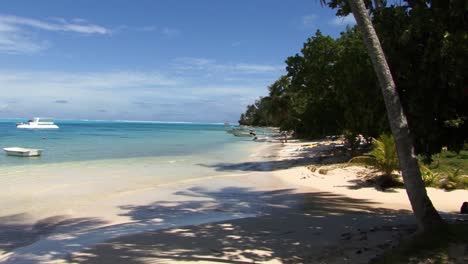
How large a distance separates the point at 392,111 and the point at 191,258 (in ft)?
11.6

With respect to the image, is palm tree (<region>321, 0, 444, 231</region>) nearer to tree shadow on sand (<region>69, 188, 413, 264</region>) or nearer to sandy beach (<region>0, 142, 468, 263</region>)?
sandy beach (<region>0, 142, 468, 263</region>)

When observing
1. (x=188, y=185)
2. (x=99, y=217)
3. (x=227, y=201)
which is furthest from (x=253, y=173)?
(x=99, y=217)

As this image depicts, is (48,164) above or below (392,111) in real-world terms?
below

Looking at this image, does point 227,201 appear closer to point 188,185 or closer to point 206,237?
point 188,185

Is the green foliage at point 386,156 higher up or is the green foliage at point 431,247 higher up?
the green foliage at point 386,156

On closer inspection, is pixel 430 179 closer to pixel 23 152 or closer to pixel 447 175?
pixel 447 175

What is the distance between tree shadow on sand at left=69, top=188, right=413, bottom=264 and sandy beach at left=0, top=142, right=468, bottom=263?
0.02 meters

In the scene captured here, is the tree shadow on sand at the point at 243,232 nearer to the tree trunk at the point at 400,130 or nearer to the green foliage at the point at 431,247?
the green foliage at the point at 431,247

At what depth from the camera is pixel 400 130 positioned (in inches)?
229

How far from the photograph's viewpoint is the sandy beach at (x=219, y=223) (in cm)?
683

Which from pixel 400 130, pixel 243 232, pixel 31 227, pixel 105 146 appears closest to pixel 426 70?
pixel 400 130

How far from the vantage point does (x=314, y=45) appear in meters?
23.9

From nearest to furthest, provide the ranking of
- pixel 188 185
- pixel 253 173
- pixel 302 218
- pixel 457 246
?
1. pixel 457 246
2. pixel 302 218
3. pixel 188 185
4. pixel 253 173

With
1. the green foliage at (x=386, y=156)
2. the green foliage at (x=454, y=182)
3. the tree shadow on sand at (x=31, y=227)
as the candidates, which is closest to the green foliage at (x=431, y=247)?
the tree shadow on sand at (x=31, y=227)
